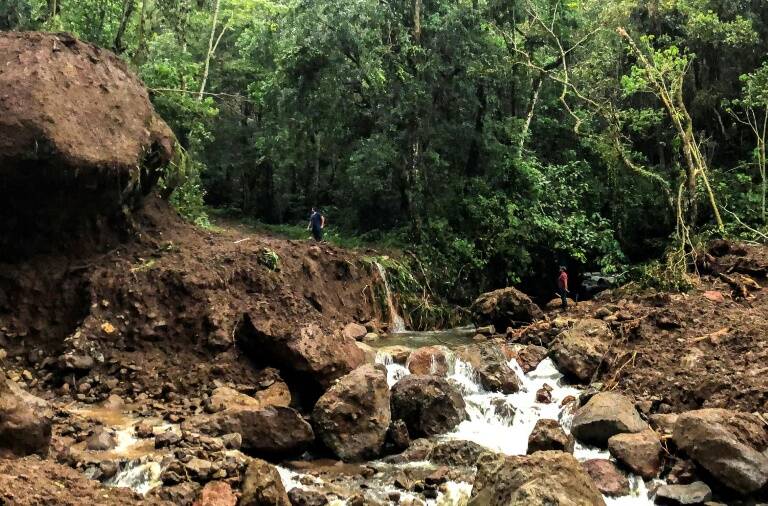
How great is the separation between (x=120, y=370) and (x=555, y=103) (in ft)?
68.7

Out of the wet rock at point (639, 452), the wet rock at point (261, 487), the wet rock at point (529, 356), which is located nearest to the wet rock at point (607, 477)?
the wet rock at point (639, 452)

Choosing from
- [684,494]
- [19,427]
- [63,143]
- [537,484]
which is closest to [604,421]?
[684,494]

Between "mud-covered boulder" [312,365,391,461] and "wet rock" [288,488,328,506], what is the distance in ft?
5.12

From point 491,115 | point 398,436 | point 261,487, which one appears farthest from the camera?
point 491,115

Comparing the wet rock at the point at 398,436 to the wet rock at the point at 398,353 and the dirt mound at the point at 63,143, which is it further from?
the dirt mound at the point at 63,143

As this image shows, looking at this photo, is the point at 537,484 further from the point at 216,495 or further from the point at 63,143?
the point at 63,143

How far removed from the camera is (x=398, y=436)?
964cm

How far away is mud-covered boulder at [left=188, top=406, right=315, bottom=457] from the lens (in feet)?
28.5

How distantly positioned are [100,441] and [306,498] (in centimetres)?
294

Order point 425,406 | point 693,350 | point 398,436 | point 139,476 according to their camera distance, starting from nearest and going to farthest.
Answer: point 139,476 < point 398,436 < point 425,406 < point 693,350

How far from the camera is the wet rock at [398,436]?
31.6 ft

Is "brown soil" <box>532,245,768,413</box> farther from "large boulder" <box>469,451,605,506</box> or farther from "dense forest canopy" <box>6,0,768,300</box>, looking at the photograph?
"large boulder" <box>469,451,605,506</box>

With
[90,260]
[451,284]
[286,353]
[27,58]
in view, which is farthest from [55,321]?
[451,284]

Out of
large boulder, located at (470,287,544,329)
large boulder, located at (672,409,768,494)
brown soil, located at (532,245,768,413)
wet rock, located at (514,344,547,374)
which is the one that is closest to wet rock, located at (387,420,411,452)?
large boulder, located at (672,409,768,494)
